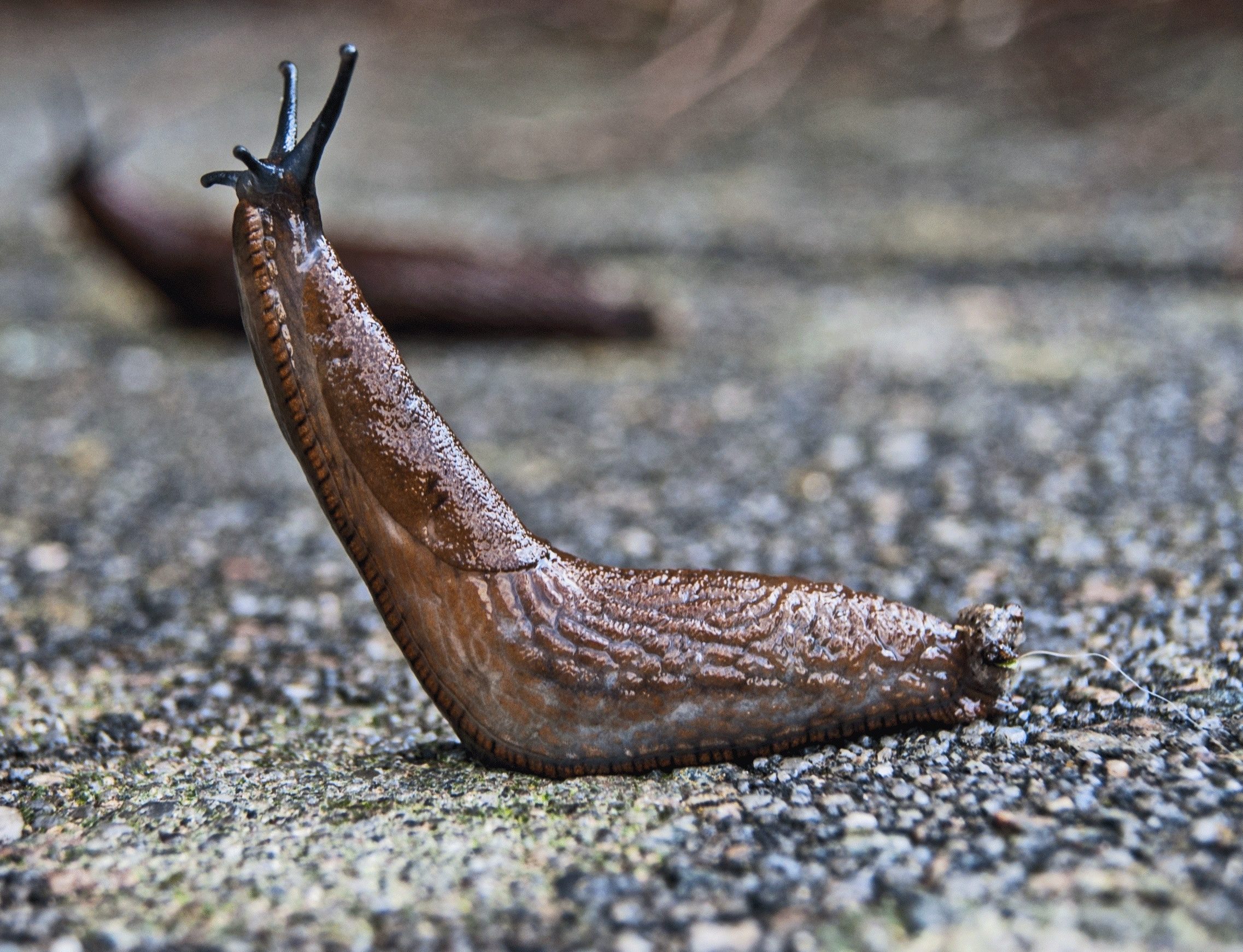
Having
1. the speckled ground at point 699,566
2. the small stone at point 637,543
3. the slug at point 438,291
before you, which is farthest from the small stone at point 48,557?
the slug at point 438,291

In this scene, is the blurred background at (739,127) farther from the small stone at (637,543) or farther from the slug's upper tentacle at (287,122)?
the slug's upper tentacle at (287,122)

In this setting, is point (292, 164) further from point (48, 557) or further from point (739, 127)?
point (739, 127)

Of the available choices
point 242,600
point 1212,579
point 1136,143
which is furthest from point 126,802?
point 1136,143

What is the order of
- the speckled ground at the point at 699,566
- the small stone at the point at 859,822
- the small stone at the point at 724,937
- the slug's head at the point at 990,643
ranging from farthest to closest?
the slug's head at the point at 990,643
the small stone at the point at 859,822
the speckled ground at the point at 699,566
the small stone at the point at 724,937

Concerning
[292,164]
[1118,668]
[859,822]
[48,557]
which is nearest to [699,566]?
[1118,668]

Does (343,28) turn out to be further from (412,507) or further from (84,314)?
(412,507)
